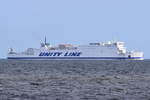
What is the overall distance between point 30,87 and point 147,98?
1168cm

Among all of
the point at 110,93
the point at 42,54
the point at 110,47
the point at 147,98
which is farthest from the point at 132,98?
the point at 42,54

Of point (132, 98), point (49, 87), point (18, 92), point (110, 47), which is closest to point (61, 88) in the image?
point (49, 87)

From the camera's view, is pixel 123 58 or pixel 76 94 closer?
pixel 76 94

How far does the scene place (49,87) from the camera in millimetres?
45875

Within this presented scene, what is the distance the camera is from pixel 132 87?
4666 cm

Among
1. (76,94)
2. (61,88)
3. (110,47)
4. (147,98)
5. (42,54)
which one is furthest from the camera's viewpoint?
(42,54)

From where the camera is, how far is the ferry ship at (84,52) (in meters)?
180

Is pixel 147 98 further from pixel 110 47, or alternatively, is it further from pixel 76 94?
pixel 110 47

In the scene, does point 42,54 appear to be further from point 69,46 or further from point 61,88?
point 61,88

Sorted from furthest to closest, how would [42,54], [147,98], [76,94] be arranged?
[42,54]
[76,94]
[147,98]

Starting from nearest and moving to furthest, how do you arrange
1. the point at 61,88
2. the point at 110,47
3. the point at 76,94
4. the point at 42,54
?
the point at 76,94 < the point at 61,88 < the point at 110,47 < the point at 42,54

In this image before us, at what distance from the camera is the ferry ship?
591 feet

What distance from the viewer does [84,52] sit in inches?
7205

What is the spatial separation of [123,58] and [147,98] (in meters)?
147
